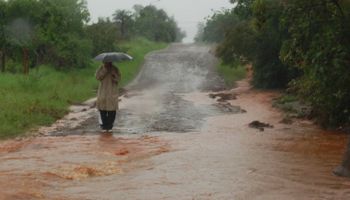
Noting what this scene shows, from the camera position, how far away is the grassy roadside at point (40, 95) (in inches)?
585

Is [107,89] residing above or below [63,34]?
below

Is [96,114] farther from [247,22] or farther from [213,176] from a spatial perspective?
[247,22]

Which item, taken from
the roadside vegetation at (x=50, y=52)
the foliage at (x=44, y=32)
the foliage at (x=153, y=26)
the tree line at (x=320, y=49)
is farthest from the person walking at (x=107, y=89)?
the foliage at (x=153, y=26)

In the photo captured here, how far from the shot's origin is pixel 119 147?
40.3 ft

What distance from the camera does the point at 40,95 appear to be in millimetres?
20422

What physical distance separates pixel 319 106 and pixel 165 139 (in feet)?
13.9

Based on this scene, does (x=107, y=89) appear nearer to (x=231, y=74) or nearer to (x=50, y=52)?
(x=50, y=52)

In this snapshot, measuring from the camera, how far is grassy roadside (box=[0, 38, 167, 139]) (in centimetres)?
1485

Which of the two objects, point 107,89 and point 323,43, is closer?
point 323,43

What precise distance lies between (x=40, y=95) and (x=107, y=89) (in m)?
6.74

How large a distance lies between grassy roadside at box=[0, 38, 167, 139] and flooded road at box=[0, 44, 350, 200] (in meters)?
0.63

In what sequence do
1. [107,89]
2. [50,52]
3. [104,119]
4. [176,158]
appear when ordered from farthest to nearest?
[50,52]
[104,119]
[107,89]
[176,158]

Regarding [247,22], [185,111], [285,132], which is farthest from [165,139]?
[247,22]

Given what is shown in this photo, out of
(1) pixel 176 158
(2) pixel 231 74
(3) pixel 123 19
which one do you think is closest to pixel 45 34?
(2) pixel 231 74
